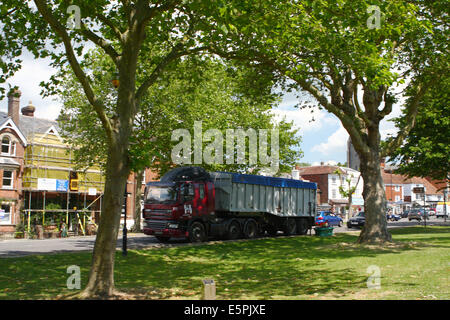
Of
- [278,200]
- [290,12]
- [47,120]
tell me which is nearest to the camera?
[290,12]

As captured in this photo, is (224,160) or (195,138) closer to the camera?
(195,138)

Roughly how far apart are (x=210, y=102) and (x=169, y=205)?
15.3 metres

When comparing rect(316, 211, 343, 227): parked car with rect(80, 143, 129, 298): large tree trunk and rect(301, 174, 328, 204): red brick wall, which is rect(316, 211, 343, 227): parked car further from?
rect(301, 174, 328, 204): red brick wall

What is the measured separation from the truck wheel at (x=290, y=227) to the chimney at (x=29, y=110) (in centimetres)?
2801

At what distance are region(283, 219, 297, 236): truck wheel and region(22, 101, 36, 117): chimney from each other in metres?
28.0

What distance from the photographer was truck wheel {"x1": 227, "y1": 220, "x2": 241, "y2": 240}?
77.7ft

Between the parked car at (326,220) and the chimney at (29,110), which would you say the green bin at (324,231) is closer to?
the parked car at (326,220)

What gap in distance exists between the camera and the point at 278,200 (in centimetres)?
2778

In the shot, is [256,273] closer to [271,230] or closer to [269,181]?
[269,181]

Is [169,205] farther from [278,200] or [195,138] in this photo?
[195,138]

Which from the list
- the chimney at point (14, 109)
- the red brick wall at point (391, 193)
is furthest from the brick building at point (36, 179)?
the red brick wall at point (391, 193)

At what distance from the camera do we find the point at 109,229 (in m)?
8.80

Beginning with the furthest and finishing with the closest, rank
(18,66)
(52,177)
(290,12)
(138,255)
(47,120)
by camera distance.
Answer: (47,120) < (52,177) < (138,255) < (290,12) < (18,66)
